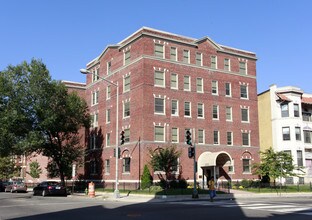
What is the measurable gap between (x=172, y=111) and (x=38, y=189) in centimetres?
1712

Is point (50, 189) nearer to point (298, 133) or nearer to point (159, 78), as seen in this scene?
point (159, 78)

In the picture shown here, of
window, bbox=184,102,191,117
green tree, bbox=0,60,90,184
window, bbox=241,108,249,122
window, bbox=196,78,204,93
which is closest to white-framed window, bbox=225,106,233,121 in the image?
window, bbox=241,108,249,122

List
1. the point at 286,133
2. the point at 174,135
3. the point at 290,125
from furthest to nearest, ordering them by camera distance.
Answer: the point at 286,133, the point at 290,125, the point at 174,135

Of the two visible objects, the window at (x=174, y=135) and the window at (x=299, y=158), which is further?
the window at (x=299, y=158)

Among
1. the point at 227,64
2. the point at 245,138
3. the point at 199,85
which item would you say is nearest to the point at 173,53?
the point at 199,85

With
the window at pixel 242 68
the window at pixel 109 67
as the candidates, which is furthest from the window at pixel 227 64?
the window at pixel 109 67

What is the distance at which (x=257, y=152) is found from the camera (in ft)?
163

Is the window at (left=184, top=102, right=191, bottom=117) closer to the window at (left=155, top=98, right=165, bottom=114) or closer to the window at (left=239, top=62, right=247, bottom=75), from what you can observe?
the window at (left=155, top=98, right=165, bottom=114)

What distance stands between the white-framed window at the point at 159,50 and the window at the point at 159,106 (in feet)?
17.0

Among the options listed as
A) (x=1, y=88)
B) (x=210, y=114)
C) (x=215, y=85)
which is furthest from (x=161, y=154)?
(x=1, y=88)

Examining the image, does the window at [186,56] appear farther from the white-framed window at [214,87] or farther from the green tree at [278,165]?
the green tree at [278,165]

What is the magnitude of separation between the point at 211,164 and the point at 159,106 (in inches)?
344

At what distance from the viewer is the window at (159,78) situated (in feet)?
145

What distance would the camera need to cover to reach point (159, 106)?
144 feet
